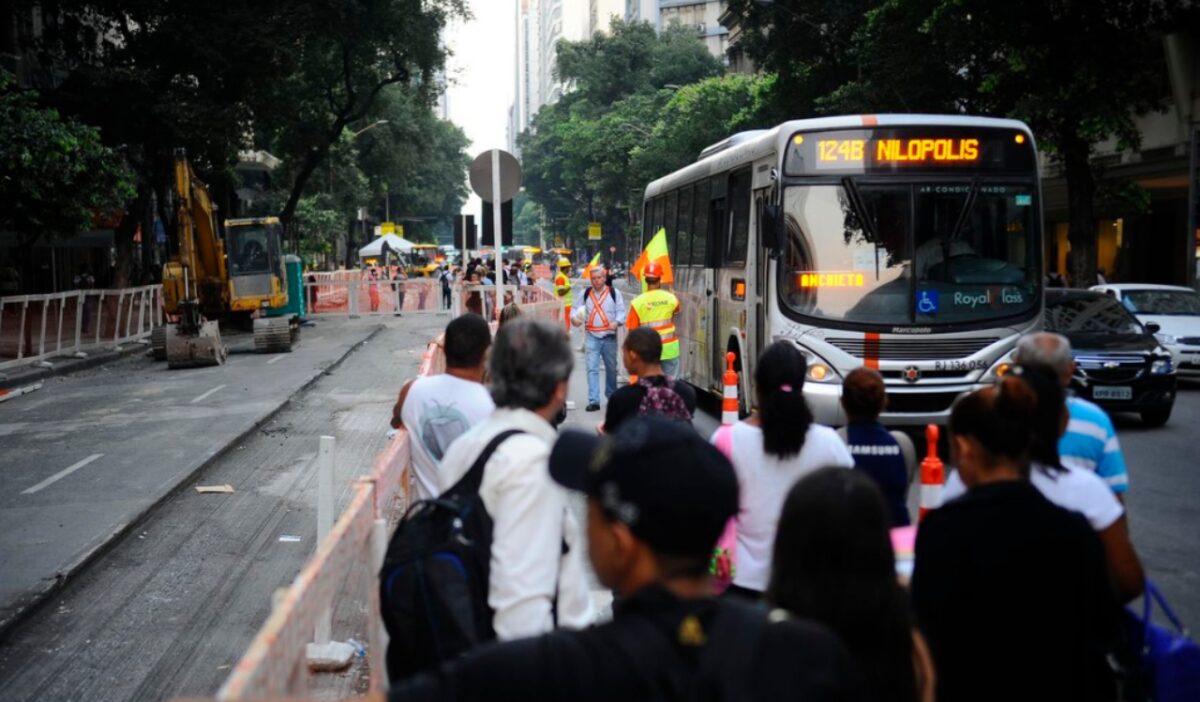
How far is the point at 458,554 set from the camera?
11.1ft

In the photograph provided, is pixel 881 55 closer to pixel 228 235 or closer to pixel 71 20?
pixel 228 235

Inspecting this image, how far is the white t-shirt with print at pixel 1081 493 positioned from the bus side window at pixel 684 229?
13.3 metres

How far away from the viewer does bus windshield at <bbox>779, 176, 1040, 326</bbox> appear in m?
12.0

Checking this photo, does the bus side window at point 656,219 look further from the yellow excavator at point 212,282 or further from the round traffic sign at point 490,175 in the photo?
the yellow excavator at point 212,282

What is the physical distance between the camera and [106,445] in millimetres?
14055

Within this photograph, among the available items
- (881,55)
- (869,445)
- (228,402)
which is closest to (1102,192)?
(881,55)

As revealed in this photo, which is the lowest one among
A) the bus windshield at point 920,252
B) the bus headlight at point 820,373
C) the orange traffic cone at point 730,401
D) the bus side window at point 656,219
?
the orange traffic cone at point 730,401

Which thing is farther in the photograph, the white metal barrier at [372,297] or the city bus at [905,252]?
the white metal barrier at [372,297]

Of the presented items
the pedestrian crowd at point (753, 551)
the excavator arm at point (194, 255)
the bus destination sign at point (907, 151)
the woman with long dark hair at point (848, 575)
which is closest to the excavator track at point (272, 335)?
the excavator arm at point (194, 255)

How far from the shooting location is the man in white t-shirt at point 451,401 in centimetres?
495

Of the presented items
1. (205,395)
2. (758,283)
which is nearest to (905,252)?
(758,283)

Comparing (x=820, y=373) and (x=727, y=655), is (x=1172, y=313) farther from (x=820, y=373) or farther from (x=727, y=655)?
(x=727, y=655)

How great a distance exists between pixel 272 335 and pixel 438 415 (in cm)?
2250

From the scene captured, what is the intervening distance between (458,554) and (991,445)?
1.51m
